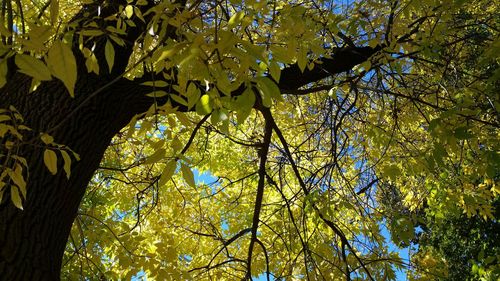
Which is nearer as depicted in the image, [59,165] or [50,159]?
[50,159]

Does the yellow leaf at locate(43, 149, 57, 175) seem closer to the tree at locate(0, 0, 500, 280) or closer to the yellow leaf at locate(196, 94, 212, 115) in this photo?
the tree at locate(0, 0, 500, 280)

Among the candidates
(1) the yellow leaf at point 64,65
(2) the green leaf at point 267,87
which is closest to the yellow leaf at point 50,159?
(1) the yellow leaf at point 64,65

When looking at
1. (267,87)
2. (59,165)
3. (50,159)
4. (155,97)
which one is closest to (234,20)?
(267,87)

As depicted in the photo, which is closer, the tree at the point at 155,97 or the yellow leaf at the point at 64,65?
the yellow leaf at the point at 64,65

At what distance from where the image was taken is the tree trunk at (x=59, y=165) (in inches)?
83.5

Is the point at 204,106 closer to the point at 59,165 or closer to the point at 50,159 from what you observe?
the point at 50,159

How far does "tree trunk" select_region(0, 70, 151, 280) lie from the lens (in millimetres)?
2121

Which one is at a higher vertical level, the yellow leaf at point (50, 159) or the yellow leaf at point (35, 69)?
the yellow leaf at point (50, 159)

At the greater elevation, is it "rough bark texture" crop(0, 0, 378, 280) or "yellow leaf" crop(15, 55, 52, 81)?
"rough bark texture" crop(0, 0, 378, 280)

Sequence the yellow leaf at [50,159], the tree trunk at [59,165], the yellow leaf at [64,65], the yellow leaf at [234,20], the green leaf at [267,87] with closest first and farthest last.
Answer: the yellow leaf at [64,65] → the green leaf at [267,87] → the yellow leaf at [234,20] → the yellow leaf at [50,159] → the tree trunk at [59,165]

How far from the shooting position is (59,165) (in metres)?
2.29

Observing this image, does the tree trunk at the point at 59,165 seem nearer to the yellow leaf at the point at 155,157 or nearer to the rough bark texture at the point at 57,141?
the rough bark texture at the point at 57,141

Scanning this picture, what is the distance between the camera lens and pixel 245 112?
122 cm

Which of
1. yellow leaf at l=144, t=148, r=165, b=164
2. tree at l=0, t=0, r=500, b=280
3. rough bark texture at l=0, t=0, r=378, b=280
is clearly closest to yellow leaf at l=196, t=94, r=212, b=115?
tree at l=0, t=0, r=500, b=280
